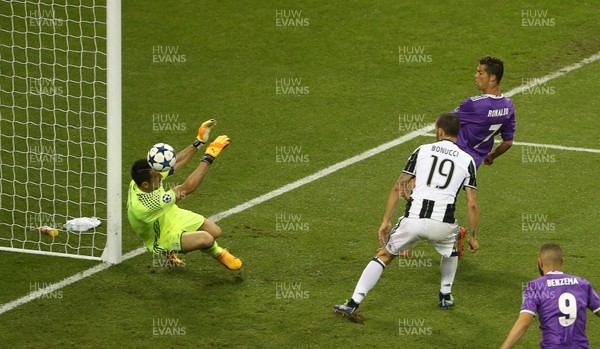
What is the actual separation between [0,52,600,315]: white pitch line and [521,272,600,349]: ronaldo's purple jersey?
532cm

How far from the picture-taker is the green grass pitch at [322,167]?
11328 mm

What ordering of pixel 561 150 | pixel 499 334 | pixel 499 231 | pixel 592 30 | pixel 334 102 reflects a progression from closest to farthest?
pixel 499 334, pixel 499 231, pixel 561 150, pixel 334 102, pixel 592 30

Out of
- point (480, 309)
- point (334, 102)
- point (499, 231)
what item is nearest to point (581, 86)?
point (334, 102)

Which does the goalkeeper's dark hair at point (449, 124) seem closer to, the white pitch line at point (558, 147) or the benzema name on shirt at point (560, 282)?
the benzema name on shirt at point (560, 282)

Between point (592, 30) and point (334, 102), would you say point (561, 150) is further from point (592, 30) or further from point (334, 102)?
point (592, 30)

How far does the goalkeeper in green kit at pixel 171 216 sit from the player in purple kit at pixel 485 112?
8.75 feet

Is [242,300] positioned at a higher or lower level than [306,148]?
lower

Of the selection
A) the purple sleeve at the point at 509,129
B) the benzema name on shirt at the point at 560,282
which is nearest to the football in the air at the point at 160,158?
the purple sleeve at the point at 509,129

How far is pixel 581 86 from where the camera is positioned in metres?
18.4

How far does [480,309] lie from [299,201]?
3462mm

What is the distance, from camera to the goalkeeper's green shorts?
1210 cm

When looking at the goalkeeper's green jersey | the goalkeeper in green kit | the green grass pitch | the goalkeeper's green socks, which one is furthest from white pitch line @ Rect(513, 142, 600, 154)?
the goalkeeper's green jersey

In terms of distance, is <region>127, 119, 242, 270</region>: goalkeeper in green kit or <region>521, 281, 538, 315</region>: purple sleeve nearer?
<region>521, 281, 538, 315</region>: purple sleeve

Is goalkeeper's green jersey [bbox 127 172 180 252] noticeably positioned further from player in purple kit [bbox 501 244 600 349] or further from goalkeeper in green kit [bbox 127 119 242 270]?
player in purple kit [bbox 501 244 600 349]
